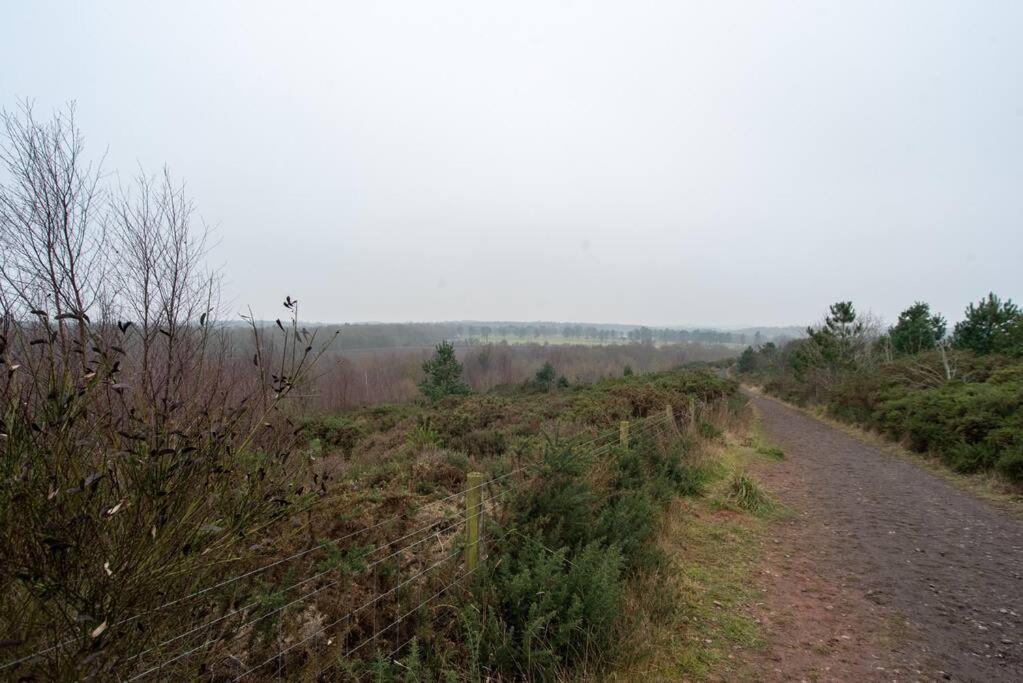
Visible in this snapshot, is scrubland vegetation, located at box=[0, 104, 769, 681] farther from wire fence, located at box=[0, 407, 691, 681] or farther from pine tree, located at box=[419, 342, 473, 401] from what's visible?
pine tree, located at box=[419, 342, 473, 401]

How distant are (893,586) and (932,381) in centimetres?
1350

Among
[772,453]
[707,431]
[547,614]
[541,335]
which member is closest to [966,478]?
[772,453]

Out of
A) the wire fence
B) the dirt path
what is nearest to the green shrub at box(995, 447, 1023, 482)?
the dirt path

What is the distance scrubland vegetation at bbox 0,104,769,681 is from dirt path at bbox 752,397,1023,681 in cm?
130

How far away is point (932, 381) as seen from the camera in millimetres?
14891

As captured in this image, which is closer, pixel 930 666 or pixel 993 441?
pixel 930 666

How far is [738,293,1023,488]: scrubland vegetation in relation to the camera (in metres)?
9.66

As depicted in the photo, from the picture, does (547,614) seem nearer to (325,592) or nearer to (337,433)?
(325,592)

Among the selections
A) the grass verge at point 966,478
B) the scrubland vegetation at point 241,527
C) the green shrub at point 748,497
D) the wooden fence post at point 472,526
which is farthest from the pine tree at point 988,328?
the wooden fence post at point 472,526

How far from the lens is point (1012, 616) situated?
13.9 feet

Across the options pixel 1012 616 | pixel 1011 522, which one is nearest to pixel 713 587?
pixel 1012 616

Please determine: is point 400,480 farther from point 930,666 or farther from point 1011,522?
point 1011,522

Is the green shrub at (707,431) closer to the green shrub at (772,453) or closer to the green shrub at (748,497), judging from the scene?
the green shrub at (772,453)

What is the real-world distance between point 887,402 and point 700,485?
10.5m
